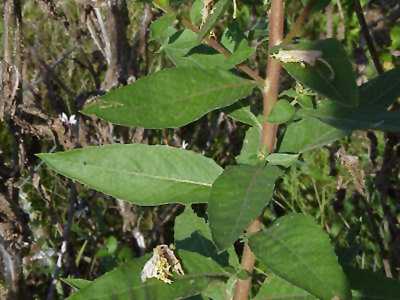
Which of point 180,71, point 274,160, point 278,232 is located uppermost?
point 180,71

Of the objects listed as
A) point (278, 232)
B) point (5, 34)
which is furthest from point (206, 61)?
point (5, 34)

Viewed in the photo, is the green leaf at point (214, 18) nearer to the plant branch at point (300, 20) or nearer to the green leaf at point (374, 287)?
the plant branch at point (300, 20)

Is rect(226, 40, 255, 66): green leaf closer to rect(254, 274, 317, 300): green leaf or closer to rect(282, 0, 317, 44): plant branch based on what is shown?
rect(282, 0, 317, 44): plant branch

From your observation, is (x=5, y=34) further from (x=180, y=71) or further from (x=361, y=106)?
(x=361, y=106)

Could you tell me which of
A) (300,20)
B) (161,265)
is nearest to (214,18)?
(300,20)

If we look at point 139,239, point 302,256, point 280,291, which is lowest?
point 139,239

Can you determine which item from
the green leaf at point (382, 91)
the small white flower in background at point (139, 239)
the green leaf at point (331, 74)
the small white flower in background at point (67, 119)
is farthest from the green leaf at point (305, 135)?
the small white flower in background at point (139, 239)

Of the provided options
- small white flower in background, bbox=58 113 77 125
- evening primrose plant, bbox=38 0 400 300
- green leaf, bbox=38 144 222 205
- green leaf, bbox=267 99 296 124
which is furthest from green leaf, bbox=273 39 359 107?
small white flower in background, bbox=58 113 77 125

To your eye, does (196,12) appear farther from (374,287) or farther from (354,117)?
(374,287)
